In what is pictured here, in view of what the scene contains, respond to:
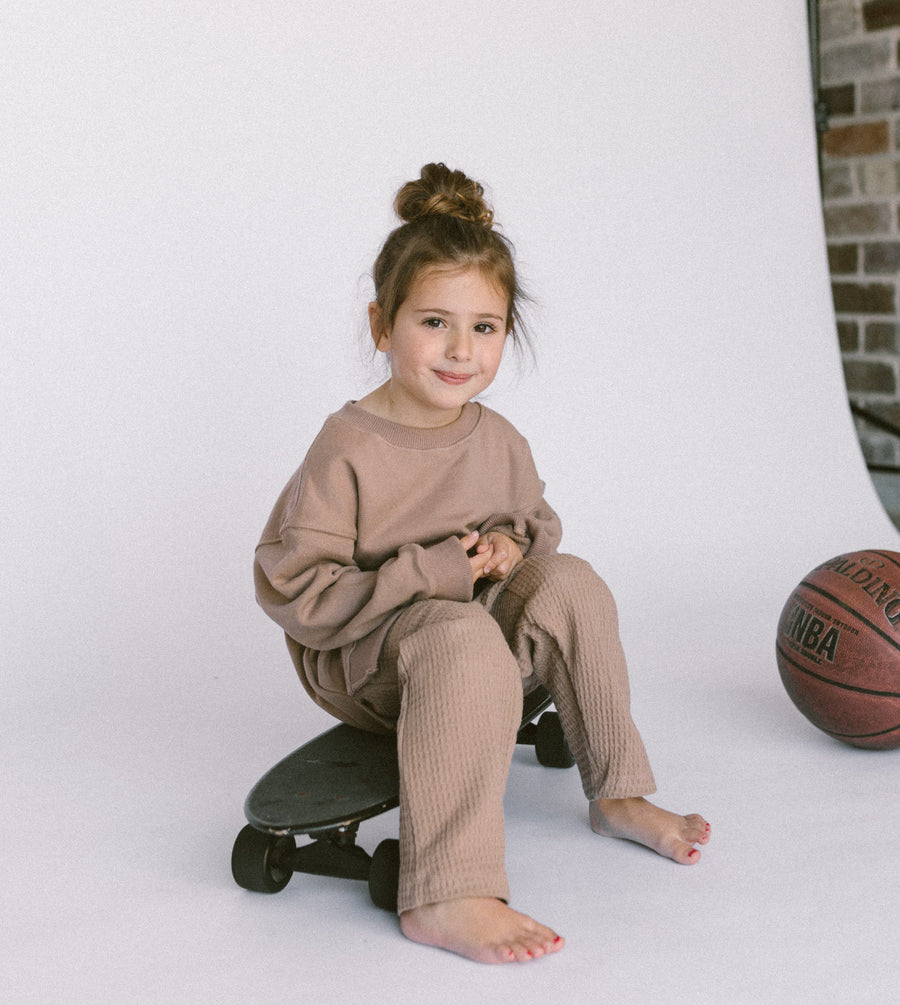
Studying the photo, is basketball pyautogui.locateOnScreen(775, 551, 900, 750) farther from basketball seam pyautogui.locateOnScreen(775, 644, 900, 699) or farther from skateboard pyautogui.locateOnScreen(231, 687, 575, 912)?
skateboard pyautogui.locateOnScreen(231, 687, 575, 912)

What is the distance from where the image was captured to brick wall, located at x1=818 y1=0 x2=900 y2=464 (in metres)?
4.02

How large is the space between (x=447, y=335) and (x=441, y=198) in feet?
0.66

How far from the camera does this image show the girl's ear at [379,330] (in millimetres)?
1876

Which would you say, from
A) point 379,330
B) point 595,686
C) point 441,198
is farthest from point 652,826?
point 441,198

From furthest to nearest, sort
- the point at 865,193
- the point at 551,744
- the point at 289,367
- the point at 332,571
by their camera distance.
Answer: the point at 865,193, the point at 289,367, the point at 551,744, the point at 332,571

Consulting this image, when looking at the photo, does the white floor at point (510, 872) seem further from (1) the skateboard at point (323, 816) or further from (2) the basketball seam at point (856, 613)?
(2) the basketball seam at point (856, 613)

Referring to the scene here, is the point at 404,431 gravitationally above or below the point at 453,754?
above

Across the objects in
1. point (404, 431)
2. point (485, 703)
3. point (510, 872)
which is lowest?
point (510, 872)

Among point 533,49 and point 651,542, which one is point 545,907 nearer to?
point 651,542

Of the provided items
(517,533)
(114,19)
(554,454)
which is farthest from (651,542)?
(114,19)

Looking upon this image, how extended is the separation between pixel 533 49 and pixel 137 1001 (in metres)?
2.33

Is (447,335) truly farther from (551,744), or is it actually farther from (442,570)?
(551,744)

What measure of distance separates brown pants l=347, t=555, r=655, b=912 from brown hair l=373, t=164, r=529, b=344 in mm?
414

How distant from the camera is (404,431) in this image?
1.87m
